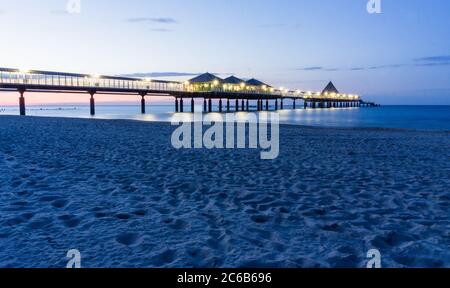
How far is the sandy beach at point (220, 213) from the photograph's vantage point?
3.04 m

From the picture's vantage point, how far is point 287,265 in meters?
2.85

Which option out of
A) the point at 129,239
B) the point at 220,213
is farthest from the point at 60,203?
the point at 220,213

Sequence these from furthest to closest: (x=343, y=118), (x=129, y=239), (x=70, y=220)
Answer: (x=343, y=118), (x=70, y=220), (x=129, y=239)

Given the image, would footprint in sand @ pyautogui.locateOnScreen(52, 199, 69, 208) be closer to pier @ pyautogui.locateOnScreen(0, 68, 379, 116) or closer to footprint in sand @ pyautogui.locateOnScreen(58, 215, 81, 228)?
footprint in sand @ pyautogui.locateOnScreen(58, 215, 81, 228)

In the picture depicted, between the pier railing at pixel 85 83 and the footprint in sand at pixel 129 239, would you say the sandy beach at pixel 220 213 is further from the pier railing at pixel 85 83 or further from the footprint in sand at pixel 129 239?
the pier railing at pixel 85 83

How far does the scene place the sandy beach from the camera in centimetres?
304

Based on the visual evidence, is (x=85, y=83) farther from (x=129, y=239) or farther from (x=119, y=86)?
(x=129, y=239)

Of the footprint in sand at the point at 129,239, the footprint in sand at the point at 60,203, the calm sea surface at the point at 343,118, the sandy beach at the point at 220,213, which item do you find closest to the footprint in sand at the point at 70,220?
the sandy beach at the point at 220,213

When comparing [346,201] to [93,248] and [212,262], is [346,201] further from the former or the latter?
[93,248]

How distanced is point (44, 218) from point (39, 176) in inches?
97.1

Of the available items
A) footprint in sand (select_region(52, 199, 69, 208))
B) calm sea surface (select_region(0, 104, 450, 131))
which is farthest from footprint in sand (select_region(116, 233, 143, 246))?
calm sea surface (select_region(0, 104, 450, 131))

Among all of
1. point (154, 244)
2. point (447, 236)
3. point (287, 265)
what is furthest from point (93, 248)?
point (447, 236)

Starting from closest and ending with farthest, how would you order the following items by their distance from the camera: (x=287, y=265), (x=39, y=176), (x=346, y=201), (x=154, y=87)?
(x=287, y=265), (x=346, y=201), (x=39, y=176), (x=154, y=87)

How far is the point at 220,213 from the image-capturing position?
4238 millimetres
